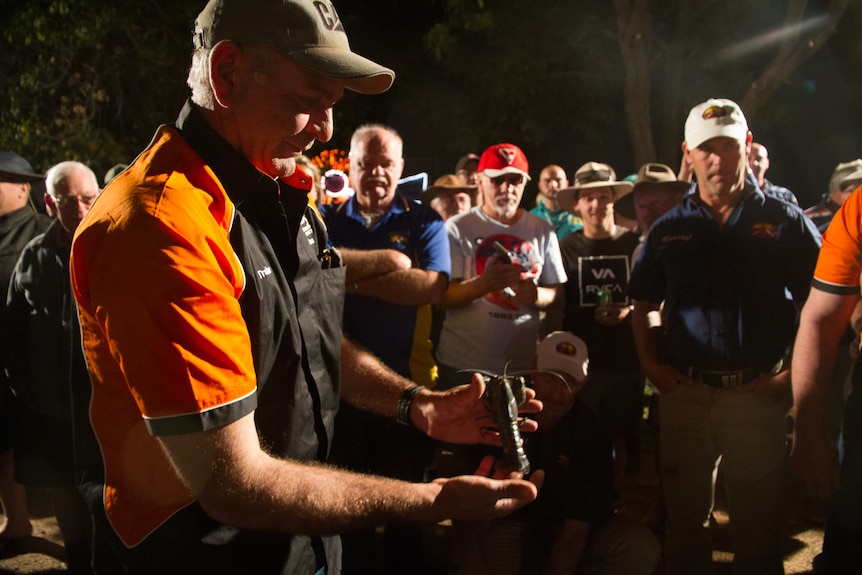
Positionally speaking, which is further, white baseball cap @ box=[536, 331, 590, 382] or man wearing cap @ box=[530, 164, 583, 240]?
man wearing cap @ box=[530, 164, 583, 240]

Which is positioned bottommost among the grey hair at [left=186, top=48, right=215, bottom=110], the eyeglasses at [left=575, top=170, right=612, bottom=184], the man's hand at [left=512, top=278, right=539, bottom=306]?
the man's hand at [left=512, top=278, right=539, bottom=306]

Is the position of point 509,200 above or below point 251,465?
above

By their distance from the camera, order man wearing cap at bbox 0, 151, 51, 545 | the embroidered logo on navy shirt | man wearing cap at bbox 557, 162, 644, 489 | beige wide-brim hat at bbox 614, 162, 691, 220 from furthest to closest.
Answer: beige wide-brim hat at bbox 614, 162, 691, 220
man wearing cap at bbox 557, 162, 644, 489
man wearing cap at bbox 0, 151, 51, 545
the embroidered logo on navy shirt

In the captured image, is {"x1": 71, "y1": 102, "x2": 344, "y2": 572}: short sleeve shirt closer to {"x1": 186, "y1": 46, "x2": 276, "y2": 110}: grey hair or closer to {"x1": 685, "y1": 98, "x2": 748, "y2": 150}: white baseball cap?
{"x1": 186, "y1": 46, "x2": 276, "y2": 110}: grey hair

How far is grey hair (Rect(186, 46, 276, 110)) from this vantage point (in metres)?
1.67

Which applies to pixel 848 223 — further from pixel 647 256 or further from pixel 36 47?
pixel 36 47

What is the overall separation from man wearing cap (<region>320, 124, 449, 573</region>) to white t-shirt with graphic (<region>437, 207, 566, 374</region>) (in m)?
0.25

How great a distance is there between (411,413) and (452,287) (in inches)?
93.9

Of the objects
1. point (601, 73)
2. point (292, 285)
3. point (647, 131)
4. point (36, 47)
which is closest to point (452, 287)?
point (292, 285)

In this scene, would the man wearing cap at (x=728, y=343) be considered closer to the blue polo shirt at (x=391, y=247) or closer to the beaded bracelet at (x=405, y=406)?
the blue polo shirt at (x=391, y=247)

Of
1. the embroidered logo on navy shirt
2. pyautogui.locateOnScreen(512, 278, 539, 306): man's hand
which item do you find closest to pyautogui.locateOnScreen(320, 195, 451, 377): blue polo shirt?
pyautogui.locateOnScreen(512, 278, 539, 306): man's hand

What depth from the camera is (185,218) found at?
1.43 m

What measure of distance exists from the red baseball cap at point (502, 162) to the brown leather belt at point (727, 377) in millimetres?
2059

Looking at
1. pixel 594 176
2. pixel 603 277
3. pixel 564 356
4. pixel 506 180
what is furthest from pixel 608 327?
pixel 594 176
